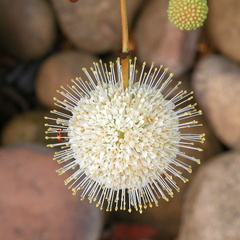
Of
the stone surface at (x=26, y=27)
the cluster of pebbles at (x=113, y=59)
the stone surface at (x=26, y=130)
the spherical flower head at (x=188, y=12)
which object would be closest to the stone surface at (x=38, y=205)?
the cluster of pebbles at (x=113, y=59)

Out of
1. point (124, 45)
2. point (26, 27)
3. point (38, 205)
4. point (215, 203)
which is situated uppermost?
point (26, 27)

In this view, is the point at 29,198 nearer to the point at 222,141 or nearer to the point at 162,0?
the point at 222,141

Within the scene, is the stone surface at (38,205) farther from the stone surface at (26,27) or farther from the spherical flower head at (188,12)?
the spherical flower head at (188,12)

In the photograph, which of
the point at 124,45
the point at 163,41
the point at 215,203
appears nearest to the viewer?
the point at 124,45

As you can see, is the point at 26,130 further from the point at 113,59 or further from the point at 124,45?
the point at 124,45

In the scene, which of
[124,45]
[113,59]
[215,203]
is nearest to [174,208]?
[215,203]

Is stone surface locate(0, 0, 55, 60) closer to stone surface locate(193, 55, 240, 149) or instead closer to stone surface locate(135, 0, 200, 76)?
stone surface locate(135, 0, 200, 76)

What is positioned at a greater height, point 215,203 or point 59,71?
point 59,71
